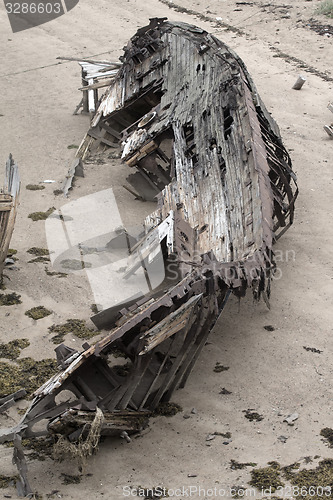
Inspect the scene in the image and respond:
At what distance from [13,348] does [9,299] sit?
4.67 feet

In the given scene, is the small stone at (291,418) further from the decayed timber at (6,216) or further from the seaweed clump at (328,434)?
the decayed timber at (6,216)

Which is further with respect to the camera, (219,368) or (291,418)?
(219,368)

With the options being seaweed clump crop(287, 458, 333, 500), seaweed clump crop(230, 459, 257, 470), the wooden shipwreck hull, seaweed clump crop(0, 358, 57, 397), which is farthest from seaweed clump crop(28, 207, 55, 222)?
seaweed clump crop(287, 458, 333, 500)

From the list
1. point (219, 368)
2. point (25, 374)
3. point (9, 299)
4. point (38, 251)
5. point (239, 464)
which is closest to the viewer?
point (239, 464)

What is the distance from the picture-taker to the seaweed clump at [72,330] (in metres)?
11.1

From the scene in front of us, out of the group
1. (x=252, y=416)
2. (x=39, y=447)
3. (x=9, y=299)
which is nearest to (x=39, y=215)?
(x=9, y=299)

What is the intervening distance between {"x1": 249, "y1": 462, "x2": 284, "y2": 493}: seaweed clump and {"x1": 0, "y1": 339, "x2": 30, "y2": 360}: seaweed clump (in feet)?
13.0

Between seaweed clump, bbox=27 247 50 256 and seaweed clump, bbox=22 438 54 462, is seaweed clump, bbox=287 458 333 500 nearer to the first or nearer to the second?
seaweed clump, bbox=22 438 54 462

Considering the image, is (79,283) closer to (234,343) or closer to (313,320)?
(234,343)

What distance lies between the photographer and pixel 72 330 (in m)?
11.2

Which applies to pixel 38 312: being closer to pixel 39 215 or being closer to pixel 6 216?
pixel 6 216

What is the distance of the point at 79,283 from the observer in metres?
12.5

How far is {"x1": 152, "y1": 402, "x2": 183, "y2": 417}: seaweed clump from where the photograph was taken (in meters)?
Result: 9.39

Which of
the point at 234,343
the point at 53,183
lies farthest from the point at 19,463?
the point at 53,183
